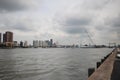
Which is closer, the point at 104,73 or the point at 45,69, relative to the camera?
the point at 104,73

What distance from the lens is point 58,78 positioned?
23.4 meters

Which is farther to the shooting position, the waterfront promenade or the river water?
the river water

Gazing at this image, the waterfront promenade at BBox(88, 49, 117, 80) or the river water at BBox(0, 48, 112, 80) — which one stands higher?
the waterfront promenade at BBox(88, 49, 117, 80)

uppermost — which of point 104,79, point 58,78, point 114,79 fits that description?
point 104,79

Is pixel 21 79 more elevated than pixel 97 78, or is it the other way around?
pixel 97 78

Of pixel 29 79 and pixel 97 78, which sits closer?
pixel 97 78

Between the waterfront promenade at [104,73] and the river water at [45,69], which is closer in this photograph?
the waterfront promenade at [104,73]

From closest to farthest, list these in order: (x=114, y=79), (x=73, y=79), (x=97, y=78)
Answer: (x=97, y=78) → (x=114, y=79) → (x=73, y=79)

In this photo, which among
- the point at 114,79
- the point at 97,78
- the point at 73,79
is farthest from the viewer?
the point at 73,79

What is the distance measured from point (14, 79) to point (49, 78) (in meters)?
4.62

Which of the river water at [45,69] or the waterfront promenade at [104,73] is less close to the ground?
the waterfront promenade at [104,73]

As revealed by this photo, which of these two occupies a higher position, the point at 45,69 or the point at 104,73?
the point at 104,73

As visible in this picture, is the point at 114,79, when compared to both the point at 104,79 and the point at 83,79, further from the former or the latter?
the point at 83,79

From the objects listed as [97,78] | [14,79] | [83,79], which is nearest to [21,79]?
[14,79]
